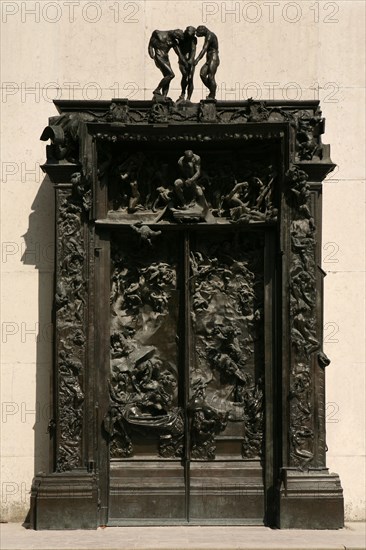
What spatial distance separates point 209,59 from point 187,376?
328 centimetres

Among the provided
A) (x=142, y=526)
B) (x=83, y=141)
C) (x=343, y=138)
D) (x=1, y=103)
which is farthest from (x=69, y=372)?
(x=343, y=138)

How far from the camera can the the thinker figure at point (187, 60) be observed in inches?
387

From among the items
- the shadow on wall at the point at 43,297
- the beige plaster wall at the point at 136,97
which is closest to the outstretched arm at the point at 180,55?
the beige plaster wall at the point at 136,97

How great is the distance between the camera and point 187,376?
988 cm

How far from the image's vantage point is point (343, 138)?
10477 millimetres

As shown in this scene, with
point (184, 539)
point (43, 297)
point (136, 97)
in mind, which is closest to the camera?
point (184, 539)

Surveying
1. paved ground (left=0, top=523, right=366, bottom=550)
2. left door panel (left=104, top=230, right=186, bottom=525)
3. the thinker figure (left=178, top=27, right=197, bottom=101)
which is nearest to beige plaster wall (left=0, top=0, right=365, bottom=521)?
the thinker figure (left=178, top=27, right=197, bottom=101)

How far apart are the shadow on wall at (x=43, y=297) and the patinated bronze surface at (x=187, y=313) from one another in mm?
644

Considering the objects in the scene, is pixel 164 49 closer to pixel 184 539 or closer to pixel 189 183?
pixel 189 183

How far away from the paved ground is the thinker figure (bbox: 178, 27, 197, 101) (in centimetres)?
436

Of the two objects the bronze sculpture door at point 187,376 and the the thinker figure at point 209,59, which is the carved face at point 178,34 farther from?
the bronze sculpture door at point 187,376

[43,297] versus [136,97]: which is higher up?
[136,97]

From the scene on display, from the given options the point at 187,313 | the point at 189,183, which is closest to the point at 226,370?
the point at 187,313

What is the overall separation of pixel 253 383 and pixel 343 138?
286 cm
